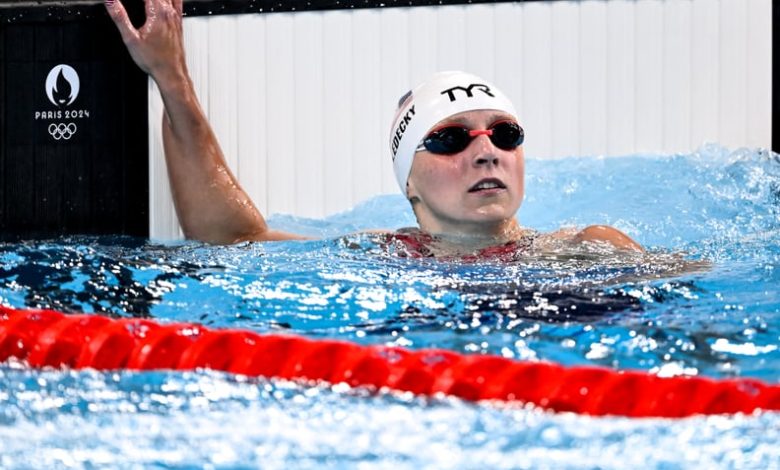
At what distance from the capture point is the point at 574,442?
65.0 inches

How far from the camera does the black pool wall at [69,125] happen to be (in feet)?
19.1

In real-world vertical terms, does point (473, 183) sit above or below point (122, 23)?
below

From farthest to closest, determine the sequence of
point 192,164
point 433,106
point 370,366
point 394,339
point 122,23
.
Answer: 1. point 122,23
2. point 192,164
3. point 433,106
4. point 394,339
5. point 370,366

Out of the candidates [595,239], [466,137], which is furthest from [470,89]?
[595,239]

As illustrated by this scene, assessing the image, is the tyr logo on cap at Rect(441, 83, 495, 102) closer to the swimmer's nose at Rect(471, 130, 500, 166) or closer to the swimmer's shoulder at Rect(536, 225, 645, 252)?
the swimmer's nose at Rect(471, 130, 500, 166)

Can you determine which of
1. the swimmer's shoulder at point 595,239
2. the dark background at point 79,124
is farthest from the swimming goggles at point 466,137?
the dark background at point 79,124

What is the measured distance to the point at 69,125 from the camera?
5.85 m

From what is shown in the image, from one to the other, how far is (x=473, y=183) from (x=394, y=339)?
107cm

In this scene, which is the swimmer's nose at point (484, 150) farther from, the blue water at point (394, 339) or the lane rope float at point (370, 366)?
the lane rope float at point (370, 366)

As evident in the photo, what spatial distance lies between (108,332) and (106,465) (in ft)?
2.96

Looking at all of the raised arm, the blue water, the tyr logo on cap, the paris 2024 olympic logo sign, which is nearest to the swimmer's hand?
the raised arm

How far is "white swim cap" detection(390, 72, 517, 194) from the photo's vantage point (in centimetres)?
367

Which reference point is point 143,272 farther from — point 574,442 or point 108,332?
point 574,442

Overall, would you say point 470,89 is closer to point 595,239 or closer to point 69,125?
point 595,239
